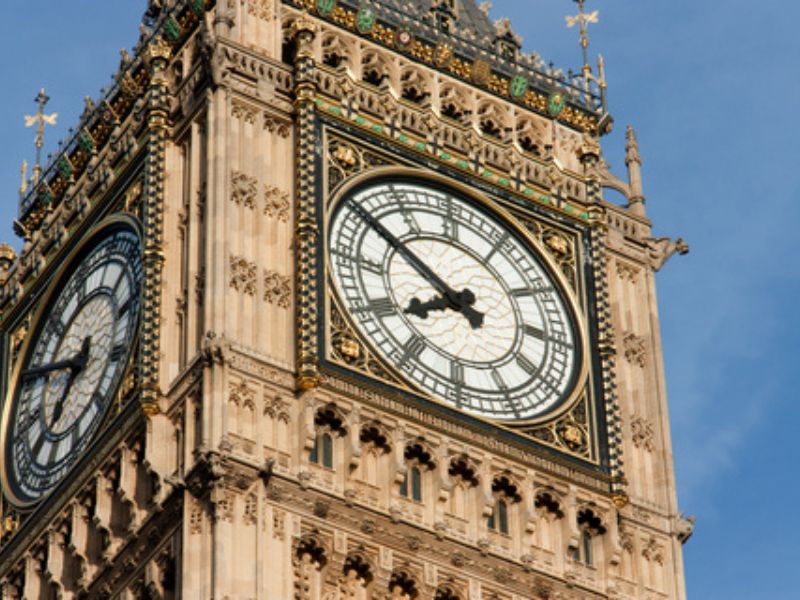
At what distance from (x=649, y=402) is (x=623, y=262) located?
2.67 m

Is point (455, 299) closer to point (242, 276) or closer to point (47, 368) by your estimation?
point (242, 276)

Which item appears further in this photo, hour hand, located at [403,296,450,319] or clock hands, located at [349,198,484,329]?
clock hands, located at [349,198,484,329]

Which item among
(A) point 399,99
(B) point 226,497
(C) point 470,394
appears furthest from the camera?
(A) point 399,99

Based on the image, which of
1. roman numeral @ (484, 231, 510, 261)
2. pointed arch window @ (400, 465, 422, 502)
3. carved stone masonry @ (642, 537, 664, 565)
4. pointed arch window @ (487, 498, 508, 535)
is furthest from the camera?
roman numeral @ (484, 231, 510, 261)

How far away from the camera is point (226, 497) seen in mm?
44375

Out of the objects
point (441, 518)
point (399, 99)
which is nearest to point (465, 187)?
point (399, 99)

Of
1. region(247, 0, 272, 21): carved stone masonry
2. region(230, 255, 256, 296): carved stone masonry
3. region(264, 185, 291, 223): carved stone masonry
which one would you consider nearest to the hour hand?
region(264, 185, 291, 223): carved stone masonry

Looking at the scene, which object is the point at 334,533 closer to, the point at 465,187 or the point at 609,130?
the point at 465,187

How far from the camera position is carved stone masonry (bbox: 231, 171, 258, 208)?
157 ft

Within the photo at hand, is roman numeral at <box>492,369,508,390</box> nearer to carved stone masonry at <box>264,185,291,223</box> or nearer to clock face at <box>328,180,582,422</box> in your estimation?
clock face at <box>328,180,582,422</box>

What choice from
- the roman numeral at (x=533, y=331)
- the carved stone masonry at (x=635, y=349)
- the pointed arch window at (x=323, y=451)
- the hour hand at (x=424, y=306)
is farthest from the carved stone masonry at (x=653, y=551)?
the pointed arch window at (x=323, y=451)

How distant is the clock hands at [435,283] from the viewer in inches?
1927

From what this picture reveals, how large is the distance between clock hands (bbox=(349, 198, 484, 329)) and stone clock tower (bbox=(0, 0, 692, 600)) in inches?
2.0

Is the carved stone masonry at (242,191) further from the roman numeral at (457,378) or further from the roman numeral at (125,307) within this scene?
the roman numeral at (457,378)
